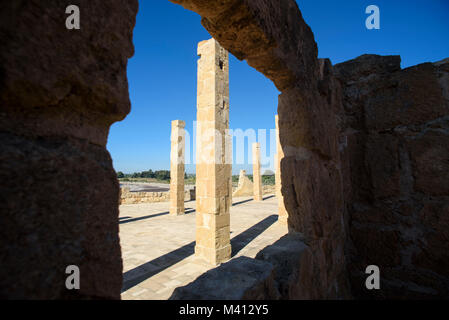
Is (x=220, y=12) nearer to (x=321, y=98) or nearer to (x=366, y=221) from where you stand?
(x=321, y=98)

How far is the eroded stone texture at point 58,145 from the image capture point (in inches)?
19.0

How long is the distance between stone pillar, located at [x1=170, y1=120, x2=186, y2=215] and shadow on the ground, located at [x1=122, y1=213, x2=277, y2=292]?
4112mm

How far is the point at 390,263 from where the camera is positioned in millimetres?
2248

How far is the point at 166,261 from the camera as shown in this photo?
4746 mm

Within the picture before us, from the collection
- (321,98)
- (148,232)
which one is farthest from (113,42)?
(148,232)

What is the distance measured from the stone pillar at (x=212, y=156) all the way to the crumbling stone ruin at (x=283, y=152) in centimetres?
282

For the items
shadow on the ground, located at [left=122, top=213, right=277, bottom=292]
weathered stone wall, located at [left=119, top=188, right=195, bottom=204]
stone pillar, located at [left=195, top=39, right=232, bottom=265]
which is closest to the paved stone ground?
shadow on the ground, located at [left=122, top=213, right=277, bottom=292]

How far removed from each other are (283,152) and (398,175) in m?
1.25

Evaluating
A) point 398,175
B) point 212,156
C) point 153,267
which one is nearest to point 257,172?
point 212,156

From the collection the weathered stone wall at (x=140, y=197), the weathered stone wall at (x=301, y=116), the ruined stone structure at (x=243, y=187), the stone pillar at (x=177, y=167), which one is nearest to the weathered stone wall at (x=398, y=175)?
the weathered stone wall at (x=301, y=116)

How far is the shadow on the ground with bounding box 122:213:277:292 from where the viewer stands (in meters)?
3.96

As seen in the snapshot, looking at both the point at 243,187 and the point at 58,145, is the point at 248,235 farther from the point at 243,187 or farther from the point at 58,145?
the point at 243,187

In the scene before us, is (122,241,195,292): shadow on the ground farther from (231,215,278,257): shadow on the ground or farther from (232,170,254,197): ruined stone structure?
(232,170,254,197): ruined stone structure
